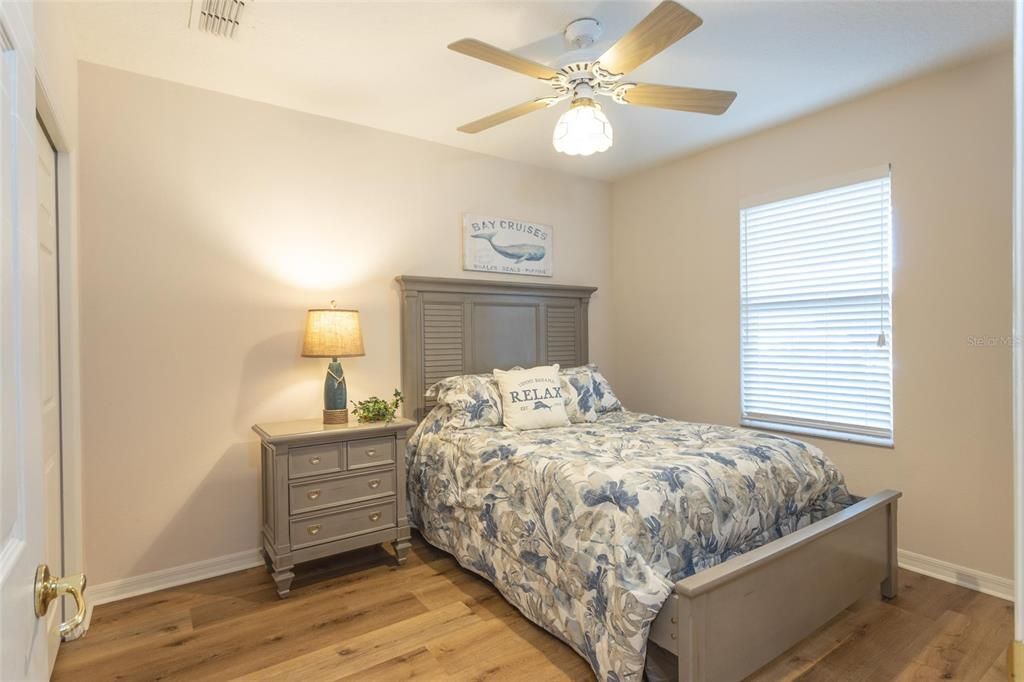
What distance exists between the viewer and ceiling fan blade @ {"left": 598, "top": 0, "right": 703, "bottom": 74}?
1683 mm

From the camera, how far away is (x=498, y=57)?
6.51ft

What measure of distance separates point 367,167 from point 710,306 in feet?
8.35

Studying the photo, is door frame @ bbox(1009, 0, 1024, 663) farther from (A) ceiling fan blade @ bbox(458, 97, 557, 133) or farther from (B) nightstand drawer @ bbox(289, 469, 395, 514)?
(B) nightstand drawer @ bbox(289, 469, 395, 514)

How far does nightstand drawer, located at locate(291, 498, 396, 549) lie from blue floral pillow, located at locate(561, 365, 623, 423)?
49.6 inches

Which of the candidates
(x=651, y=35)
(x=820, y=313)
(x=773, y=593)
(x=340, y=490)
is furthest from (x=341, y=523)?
(x=820, y=313)

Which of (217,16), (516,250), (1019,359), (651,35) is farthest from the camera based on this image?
(516,250)

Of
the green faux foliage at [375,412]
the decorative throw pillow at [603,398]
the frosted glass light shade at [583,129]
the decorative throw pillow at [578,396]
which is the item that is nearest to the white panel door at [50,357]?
the green faux foliage at [375,412]

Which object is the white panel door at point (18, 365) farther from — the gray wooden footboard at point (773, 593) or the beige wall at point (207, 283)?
the beige wall at point (207, 283)

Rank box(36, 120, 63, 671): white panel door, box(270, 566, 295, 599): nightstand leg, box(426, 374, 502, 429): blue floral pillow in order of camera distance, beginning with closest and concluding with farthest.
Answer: box(36, 120, 63, 671): white panel door < box(270, 566, 295, 599): nightstand leg < box(426, 374, 502, 429): blue floral pillow

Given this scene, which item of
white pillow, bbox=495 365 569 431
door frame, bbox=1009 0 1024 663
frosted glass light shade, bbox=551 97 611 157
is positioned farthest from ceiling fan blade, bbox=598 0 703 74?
white pillow, bbox=495 365 569 431

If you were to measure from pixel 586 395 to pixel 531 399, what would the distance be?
0.50m

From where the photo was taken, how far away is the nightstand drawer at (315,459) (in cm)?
262

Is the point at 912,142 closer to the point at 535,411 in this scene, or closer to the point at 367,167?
the point at 535,411

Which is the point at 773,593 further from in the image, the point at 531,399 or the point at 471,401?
the point at 471,401
